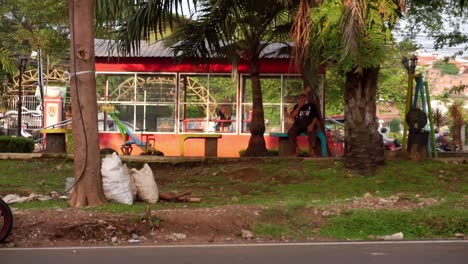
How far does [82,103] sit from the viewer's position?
9.12 metres

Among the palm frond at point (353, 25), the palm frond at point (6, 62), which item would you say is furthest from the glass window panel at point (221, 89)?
the palm frond at point (353, 25)

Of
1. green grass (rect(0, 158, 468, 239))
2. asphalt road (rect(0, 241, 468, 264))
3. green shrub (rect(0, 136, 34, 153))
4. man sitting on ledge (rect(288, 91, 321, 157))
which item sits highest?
man sitting on ledge (rect(288, 91, 321, 157))

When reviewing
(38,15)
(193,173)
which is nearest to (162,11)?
(193,173)

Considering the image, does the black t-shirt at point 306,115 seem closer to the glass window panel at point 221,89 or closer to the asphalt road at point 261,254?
the glass window panel at point 221,89

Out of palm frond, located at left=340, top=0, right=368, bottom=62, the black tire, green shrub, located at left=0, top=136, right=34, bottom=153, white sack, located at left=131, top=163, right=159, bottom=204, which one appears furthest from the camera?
green shrub, located at left=0, top=136, right=34, bottom=153

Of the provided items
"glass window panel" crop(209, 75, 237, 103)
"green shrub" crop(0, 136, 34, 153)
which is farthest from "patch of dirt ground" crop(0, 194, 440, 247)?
"glass window panel" crop(209, 75, 237, 103)

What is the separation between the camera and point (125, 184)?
31.4ft

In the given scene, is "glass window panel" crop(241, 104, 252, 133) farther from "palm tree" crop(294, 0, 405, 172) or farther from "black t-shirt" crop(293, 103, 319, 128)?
"palm tree" crop(294, 0, 405, 172)

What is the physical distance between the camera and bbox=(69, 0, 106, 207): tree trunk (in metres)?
9.10

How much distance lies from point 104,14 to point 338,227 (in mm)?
5643

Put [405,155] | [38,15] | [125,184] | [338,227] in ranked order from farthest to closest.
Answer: [38,15] < [405,155] < [125,184] < [338,227]

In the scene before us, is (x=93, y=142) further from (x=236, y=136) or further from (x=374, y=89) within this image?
(x=236, y=136)

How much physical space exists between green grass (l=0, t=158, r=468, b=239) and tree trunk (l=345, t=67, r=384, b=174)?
308 mm

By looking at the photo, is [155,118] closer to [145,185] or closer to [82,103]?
[145,185]
